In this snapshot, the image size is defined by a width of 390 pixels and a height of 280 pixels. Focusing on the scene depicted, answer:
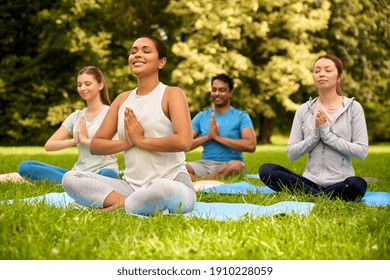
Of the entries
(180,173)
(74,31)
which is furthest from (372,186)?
(74,31)

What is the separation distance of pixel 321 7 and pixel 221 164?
14.3m

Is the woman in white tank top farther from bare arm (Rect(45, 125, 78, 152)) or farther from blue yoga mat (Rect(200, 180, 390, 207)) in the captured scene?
bare arm (Rect(45, 125, 78, 152))

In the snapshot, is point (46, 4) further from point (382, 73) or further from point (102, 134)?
point (102, 134)

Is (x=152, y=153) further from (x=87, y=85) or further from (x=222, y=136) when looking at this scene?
(x=222, y=136)

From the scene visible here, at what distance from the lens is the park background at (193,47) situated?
18844 millimetres

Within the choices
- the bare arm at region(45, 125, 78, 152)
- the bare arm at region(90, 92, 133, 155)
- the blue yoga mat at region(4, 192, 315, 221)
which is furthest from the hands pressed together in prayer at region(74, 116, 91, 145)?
the bare arm at region(90, 92, 133, 155)

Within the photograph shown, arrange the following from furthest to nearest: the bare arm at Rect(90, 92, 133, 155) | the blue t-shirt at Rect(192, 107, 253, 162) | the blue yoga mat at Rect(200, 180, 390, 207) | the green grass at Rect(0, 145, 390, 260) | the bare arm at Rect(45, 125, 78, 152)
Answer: the blue t-shirt at Rect(192, 107, 253, 162) → the bare arm at Rect(45, 125, 78, 152) → the blue yoga mat at Rect(200, 180, 390, 207) → the bare arm at Rect(90, 92, 133, 155) → the green grass at Rect(0, 145, 390, 260)

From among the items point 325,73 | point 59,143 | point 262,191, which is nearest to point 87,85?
point 59,143

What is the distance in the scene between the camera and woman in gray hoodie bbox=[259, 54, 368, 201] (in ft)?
15.5

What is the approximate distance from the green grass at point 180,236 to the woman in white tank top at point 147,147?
9.1 inches

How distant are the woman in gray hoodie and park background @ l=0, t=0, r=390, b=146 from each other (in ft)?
43.7

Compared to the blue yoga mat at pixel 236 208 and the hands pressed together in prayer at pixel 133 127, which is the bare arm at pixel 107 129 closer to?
the hands pressed together in prayer at pixel 133 127

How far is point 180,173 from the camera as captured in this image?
12.9 feet

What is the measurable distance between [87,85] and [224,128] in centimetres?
200
